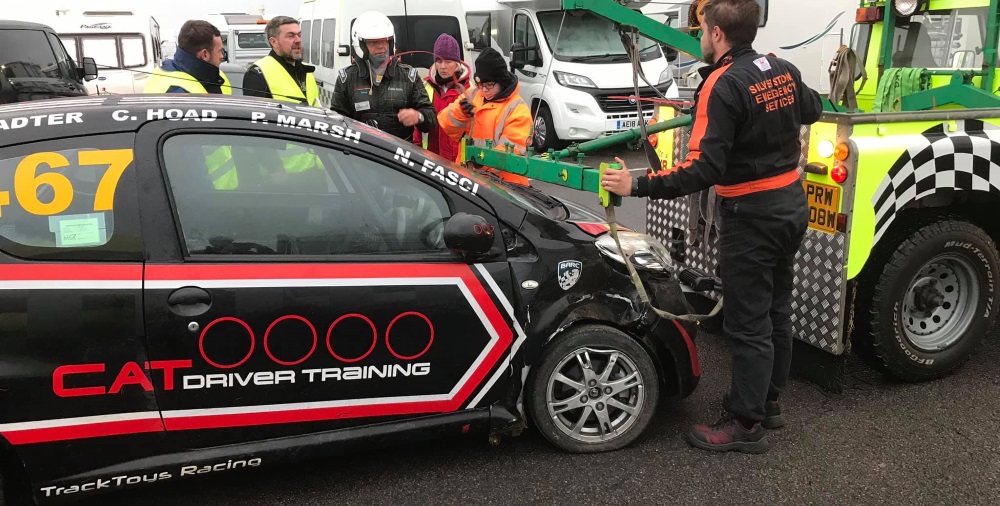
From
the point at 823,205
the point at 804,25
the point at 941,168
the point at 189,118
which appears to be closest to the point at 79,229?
the point at 189,118

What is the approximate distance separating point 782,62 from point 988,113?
4.70 ft

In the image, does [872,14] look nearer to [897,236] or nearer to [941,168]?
[941,168]

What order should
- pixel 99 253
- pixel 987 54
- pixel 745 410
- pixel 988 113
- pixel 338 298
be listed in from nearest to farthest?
pixel 99 253
pixel 338 298
pixel 745 410
pixel 988 113
pixel 987 54

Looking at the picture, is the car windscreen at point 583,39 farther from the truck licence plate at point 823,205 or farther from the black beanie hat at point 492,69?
the truck licence plate at point 823,205

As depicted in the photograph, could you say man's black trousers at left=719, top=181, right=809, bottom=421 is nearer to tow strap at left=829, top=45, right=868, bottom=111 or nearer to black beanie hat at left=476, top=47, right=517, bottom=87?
tow strap at left=829, top=45, right=868, bottom=111

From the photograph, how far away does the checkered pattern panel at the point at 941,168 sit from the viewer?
3.87 m

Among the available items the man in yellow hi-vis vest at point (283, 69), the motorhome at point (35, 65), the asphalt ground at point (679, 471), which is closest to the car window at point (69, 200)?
the asphalt ground at point (679, 471)

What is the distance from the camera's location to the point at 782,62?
3391 millimetres

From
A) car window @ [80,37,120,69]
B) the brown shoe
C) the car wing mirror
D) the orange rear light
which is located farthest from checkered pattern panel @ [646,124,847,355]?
car window @ [80,37,120,69]

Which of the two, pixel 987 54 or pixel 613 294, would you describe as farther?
pixel 987 54

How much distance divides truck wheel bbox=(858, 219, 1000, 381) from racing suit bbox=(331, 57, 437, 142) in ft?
9.99

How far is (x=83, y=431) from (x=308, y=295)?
0.84 metres

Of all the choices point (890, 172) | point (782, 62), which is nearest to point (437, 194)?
point (782, 62)

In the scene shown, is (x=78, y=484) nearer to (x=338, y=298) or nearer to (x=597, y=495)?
(x=338, y=298)
